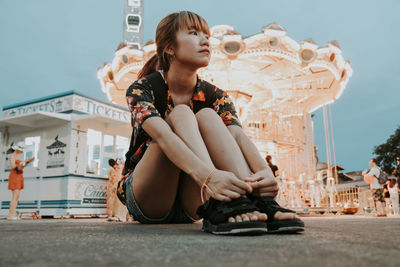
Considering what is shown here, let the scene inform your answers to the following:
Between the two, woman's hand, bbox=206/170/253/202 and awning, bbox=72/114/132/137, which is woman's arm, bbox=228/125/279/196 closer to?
woman's hand, bbox=206/170/253/202

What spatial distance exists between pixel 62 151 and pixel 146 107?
21.7 ft

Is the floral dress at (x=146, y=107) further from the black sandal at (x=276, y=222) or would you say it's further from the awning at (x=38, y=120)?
the awning at (x=38, y=120)

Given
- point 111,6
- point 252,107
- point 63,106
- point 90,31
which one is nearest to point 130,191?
point 63,106

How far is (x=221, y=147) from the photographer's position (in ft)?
4.01

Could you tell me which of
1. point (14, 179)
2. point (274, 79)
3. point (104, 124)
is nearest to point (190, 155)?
point (14, 179)

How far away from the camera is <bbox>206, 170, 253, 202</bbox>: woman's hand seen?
3.31ft

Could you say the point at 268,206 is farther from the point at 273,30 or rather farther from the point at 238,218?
Result: the point at 273,30

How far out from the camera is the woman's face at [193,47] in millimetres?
1537

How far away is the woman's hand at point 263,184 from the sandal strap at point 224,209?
94 mm

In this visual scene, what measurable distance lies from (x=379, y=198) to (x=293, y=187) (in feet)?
7.45

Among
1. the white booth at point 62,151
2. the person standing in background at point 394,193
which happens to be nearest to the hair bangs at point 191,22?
the white booth at point 62,151

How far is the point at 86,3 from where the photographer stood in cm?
8594

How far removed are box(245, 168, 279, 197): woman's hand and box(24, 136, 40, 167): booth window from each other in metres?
7.65

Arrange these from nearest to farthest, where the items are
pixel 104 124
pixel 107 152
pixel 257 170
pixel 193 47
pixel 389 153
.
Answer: pixel 257 170, pixel 193 47, pixel 104 124, pixel 107 152, pixel 389 153
